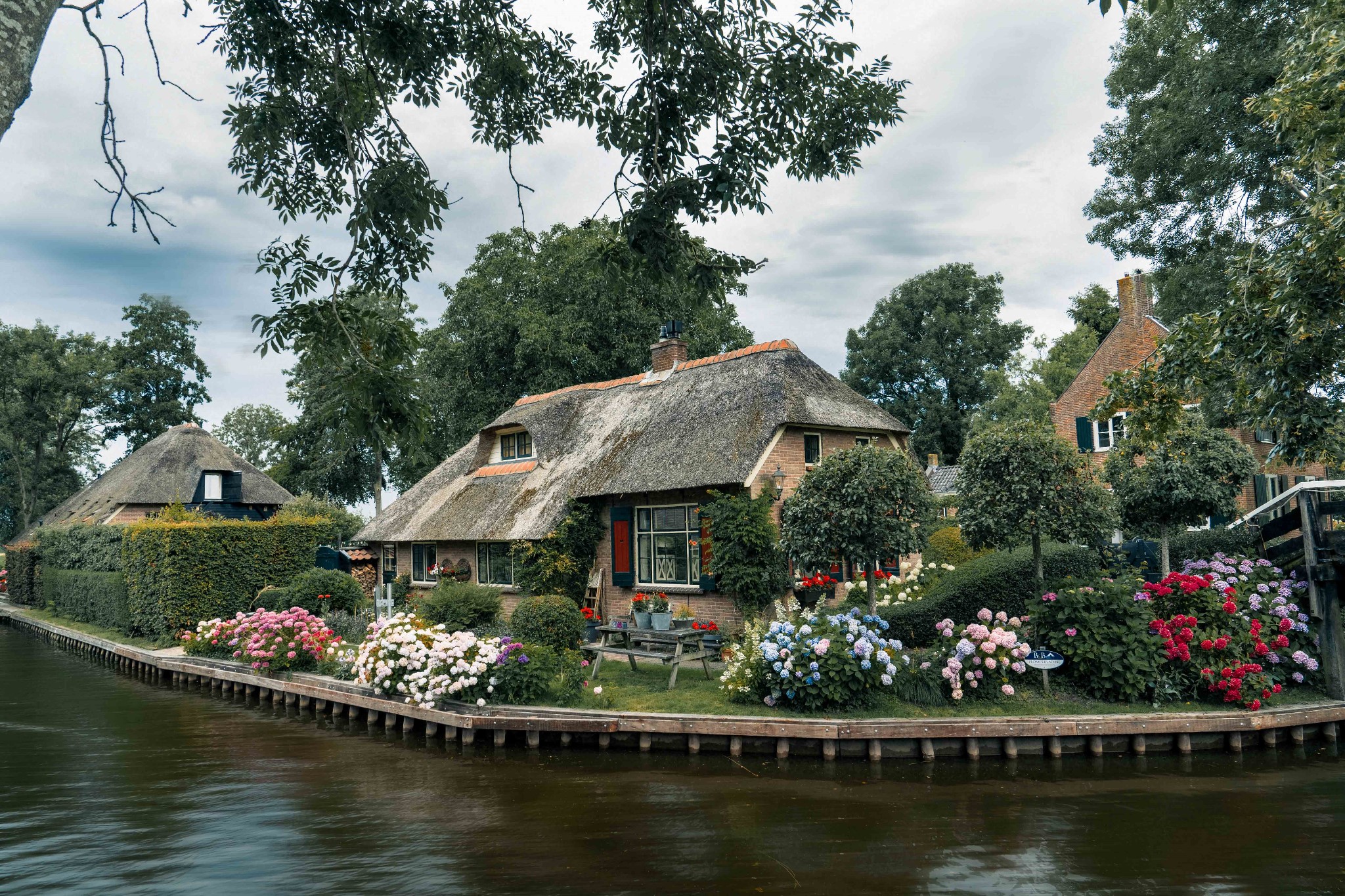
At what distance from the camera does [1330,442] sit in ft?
30.8

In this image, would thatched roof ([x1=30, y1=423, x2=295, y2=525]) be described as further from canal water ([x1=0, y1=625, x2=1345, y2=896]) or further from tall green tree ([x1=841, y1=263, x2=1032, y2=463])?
tall green tree ([x1=841, y1=263, x2=1032, y2=463])

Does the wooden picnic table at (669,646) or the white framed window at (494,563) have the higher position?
the white framed window at (494,563)

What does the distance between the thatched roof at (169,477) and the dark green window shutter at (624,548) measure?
24729mm

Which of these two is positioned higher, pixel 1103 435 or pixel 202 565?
pixel 1103 435

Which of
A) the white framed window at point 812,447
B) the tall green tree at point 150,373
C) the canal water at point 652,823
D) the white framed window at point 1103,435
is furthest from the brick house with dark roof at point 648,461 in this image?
the tall green tree at point 150,373

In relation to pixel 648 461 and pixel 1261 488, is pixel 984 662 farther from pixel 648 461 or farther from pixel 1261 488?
pixel 1261 488

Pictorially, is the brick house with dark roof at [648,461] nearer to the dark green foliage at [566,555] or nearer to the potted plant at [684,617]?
the potted plant at [684,617]

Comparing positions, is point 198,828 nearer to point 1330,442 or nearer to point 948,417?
point 1330,442

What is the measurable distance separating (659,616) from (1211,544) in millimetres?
10160

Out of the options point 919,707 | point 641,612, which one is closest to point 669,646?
point 641,612

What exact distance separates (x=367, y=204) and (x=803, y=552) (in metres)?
7.90

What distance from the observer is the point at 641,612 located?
46.9ft

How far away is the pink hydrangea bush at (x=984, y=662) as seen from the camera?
34.6 ft

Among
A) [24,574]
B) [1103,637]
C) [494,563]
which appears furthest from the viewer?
[24,574]
